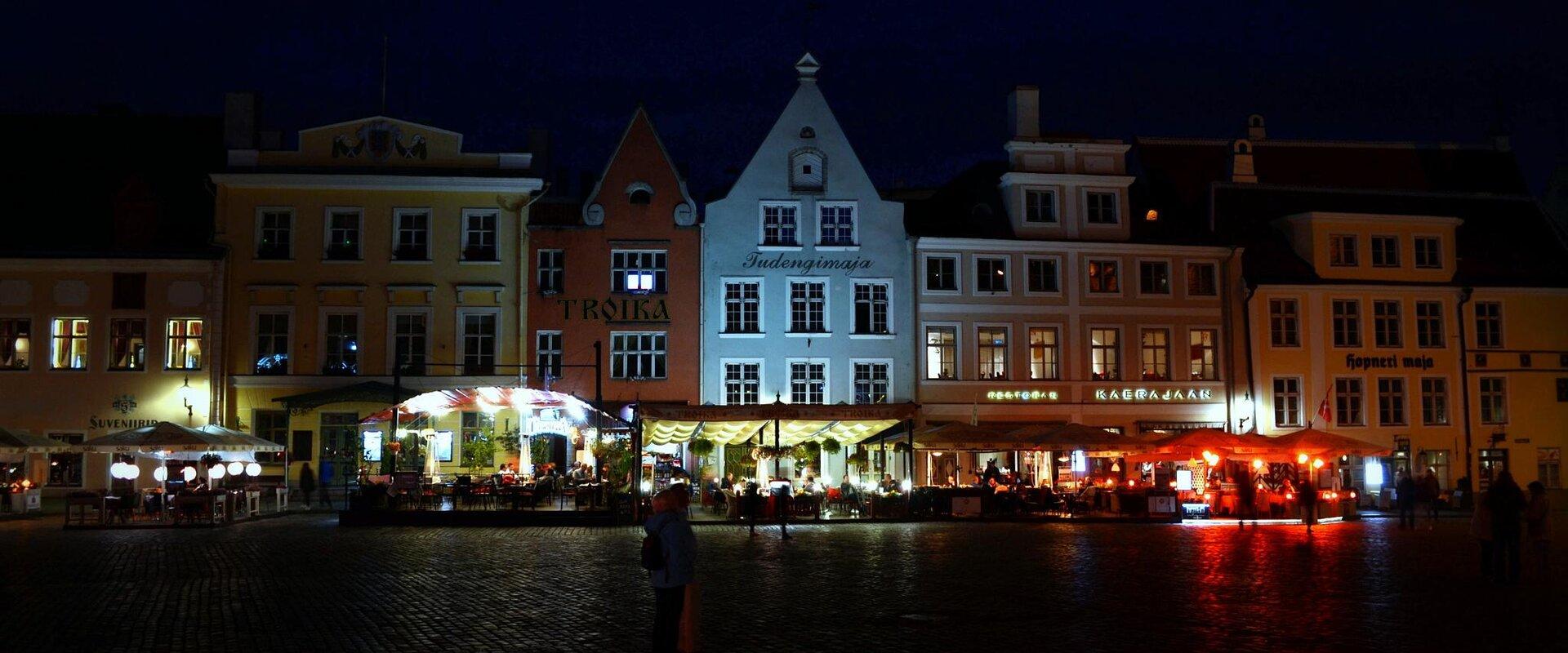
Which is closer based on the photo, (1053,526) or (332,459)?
(1053,526)

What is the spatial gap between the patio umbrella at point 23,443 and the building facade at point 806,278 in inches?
697

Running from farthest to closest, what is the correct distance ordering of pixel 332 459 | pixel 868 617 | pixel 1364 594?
pixel 332 459
pixel 1364 594
pixel 868 617

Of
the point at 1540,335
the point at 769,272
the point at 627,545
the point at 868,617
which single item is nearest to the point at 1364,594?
the point at 868,617

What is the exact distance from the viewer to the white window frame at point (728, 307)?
145 ft

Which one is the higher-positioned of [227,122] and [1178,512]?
[227,122]

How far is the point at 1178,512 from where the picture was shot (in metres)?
36.8

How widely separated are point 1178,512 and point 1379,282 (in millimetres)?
15643

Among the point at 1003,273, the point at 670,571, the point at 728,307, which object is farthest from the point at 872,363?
the point at 670,571

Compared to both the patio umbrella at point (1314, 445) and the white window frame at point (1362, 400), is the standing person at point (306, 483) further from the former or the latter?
the white window frame at point (1362, 400)

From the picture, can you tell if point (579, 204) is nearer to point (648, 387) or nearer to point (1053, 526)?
point (648, 387)

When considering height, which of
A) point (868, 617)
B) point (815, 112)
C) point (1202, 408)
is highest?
point (815, 112)

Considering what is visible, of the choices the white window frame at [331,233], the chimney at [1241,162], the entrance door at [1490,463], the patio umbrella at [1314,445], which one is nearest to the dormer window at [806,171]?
the white window frame at [331,233]

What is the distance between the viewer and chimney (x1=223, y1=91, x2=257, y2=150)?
1773 inches

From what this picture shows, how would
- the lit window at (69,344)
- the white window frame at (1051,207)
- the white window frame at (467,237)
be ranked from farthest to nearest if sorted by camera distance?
the white window frame at (1051,207)
the white window frame at (467,237)
the lit window at (69,344)
